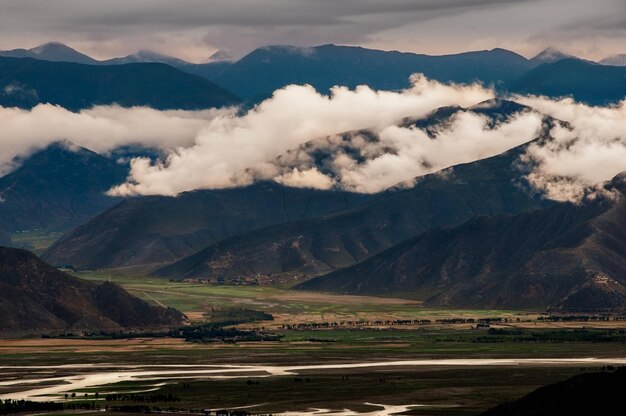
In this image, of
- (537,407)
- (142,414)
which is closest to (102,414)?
(142,414)

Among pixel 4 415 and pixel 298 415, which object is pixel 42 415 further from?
pixel 298 415

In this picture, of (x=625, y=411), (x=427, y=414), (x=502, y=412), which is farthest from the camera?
(x=427, y=414)

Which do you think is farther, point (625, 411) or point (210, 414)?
point (210, 414)

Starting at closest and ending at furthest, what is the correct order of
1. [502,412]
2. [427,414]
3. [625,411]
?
1. [625,411]
2. [502,412]
3. [427,414]

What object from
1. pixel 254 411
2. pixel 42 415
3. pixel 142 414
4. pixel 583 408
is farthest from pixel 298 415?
pixel 583 408

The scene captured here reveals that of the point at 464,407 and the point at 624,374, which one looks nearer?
the point at 624,374

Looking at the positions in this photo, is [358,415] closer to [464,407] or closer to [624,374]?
[464,407]
